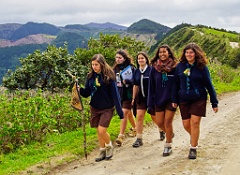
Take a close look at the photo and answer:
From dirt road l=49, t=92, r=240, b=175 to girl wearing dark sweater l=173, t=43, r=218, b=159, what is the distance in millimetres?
383

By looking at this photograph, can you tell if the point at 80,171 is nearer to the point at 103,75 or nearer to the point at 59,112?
the point at 103,75

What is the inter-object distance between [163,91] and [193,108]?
704 millimetres

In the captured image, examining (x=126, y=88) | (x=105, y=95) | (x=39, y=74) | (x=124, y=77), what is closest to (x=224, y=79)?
(x=39, y=74)

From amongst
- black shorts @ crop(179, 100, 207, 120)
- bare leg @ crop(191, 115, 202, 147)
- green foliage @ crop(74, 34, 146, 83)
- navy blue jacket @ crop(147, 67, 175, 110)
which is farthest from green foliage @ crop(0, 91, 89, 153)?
green foliage @ crop(74, 34, 146, 83)

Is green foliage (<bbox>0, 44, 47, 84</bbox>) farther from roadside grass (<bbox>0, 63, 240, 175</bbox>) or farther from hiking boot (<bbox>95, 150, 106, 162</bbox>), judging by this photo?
hiking boot (<bbox>95, 150, 106, 162</bbox>)

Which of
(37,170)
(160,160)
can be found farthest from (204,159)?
(37,170)

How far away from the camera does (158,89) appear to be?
256 inches

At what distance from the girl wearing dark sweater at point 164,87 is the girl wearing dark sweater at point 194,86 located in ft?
0.93

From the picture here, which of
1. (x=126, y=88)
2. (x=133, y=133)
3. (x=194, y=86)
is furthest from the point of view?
(x=133, y=133)

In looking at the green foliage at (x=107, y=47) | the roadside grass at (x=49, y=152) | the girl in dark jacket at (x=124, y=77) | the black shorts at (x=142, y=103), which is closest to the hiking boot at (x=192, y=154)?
the black shorts at (x=142, y=103)

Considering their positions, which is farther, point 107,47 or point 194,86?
point 107,47

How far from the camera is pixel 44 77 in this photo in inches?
651

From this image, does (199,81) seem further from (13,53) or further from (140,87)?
(13,53)

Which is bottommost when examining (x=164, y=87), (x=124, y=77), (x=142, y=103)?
(x=142, y=103)
